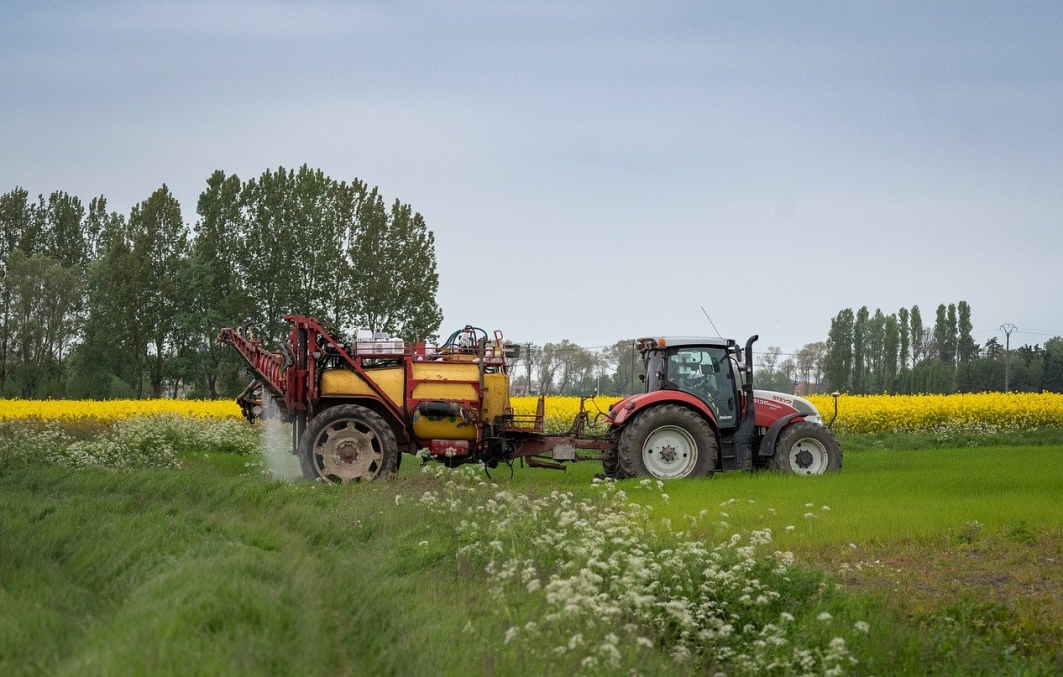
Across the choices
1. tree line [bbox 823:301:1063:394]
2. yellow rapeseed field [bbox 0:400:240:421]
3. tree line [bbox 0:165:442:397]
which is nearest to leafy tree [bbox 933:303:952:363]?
tree line [bbox 823:301:1063:394]

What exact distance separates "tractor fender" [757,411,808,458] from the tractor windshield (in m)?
0.56

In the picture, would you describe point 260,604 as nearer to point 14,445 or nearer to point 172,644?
point 172,644

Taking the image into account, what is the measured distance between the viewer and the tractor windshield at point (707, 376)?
16.7 m

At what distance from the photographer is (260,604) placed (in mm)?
6234

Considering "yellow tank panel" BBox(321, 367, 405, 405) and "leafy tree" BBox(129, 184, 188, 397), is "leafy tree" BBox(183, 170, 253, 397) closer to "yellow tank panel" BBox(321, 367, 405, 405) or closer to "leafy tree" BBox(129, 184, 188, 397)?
"leafy tree" BBox(129, 184, 188, 397)

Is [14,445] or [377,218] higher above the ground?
[377,218]

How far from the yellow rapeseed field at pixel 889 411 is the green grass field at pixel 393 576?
47.3 ft

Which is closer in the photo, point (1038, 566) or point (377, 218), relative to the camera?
point (1038, 566)

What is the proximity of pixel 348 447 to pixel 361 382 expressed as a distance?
0.97 meters

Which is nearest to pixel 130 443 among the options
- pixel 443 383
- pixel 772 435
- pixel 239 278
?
pixel 443 383

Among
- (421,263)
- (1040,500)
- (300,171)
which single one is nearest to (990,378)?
(421,263)

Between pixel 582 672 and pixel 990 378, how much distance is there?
2379 inches

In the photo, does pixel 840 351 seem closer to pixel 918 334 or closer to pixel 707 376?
pixel 918 334

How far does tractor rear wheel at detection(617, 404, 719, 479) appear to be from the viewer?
1616 centimetres
